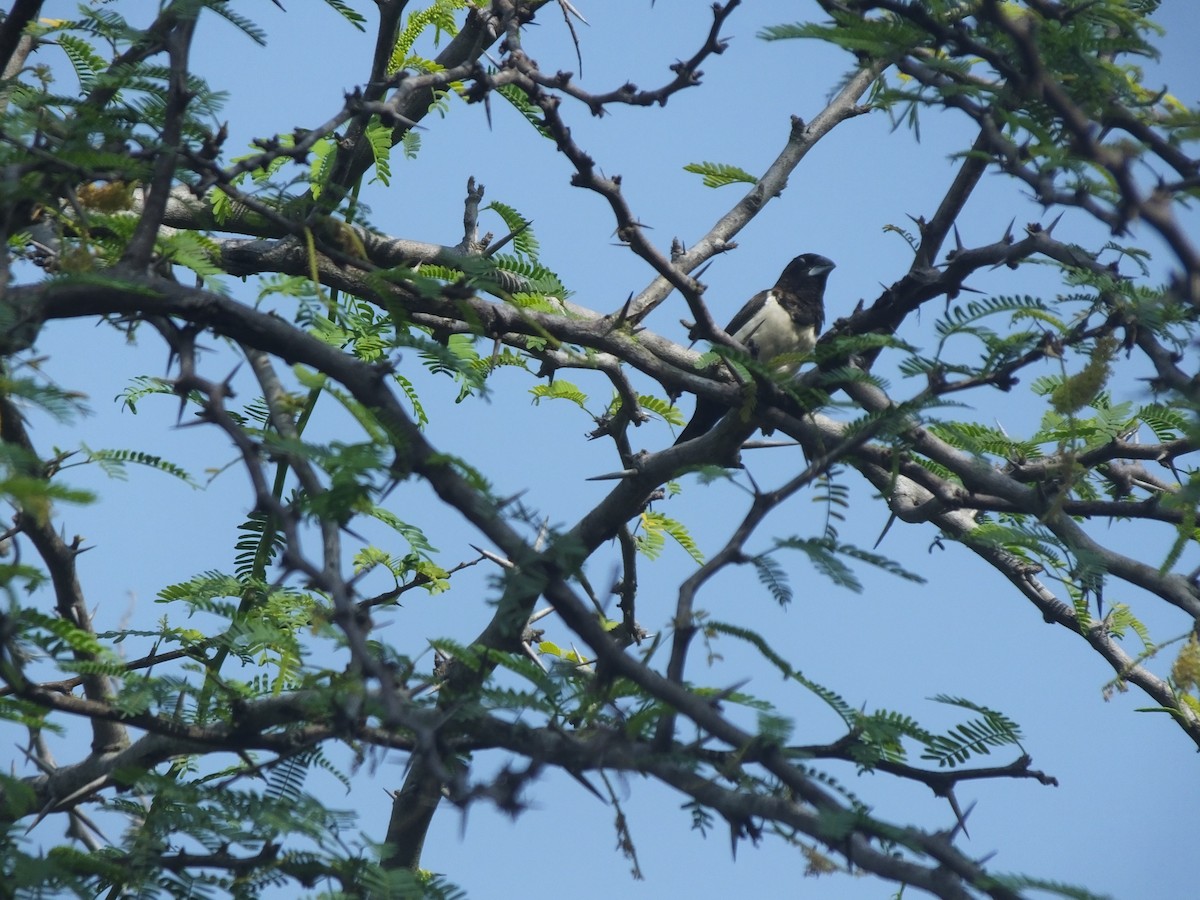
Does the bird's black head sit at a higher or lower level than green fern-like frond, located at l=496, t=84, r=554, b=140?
higher

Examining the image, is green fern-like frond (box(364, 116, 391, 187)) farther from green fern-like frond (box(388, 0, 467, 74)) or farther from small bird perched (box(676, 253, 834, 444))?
small bird perched (box(676, 253, 834, 444))

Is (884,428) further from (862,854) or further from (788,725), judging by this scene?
(862,854)

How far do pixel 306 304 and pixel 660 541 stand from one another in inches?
112

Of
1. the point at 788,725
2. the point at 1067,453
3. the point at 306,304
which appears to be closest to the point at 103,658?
the point at 306,304

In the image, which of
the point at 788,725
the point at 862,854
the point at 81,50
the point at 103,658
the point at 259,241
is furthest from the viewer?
the point at 259,241

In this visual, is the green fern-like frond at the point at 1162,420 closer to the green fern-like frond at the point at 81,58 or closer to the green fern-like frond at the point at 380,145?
the green fern-like frond at the point at 380,145

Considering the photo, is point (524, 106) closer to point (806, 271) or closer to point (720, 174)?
point (720, 174)

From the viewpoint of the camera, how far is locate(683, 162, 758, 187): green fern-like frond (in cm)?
541

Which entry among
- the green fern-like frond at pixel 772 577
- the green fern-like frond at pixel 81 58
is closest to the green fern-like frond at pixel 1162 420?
the green fern-like frond at pixel 772 577

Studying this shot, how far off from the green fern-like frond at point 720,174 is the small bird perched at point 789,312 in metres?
1.79

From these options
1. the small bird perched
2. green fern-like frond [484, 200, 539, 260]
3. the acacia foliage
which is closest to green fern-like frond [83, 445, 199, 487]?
the acacia foliage

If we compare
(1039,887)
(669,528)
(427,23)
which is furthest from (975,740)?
(427,23)

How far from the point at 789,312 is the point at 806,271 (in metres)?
0.49

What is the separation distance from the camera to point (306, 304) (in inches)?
134
